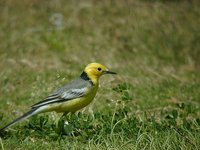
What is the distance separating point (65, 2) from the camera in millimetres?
12953

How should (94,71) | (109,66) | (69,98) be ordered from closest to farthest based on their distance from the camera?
(69,98), (94,71), (109,66)

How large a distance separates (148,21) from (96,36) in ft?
4.72

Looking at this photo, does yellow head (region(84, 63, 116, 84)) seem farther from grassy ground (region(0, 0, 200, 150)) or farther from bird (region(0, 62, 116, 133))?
grassy ground (region(0, 0, 200, 150))

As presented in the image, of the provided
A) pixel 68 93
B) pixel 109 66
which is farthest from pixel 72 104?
pixel 109 66

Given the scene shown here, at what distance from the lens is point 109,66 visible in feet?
36.4

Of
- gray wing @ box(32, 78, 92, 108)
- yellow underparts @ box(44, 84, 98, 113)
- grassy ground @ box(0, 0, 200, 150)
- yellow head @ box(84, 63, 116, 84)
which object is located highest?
yellow head @ box(84, 63, 116, 84)

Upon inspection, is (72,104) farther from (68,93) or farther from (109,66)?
(109,66)

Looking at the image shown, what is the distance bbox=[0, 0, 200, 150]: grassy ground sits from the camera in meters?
6.73

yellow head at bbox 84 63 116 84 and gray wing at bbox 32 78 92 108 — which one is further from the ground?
yellow head at bbox 84 63 116 84

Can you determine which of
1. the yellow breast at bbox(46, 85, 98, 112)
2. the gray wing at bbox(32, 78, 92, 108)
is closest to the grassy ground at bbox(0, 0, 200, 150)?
the yellow breast at bbox(46, 85, 98, 112)

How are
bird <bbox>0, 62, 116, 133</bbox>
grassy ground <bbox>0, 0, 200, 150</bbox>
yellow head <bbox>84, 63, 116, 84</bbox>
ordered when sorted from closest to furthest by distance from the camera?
grassy ground <bbox>0, 0, 200, 150</bbox>
bird <bbox>0, 62, 116, 133</bbox>
yellow head <bbox>84, 63, 116, 84</bbox>

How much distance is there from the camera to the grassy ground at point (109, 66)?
673cm

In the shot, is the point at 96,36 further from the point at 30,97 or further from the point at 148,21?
the point at 30,97

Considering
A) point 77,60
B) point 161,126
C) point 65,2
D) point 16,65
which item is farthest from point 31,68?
point 161,126
